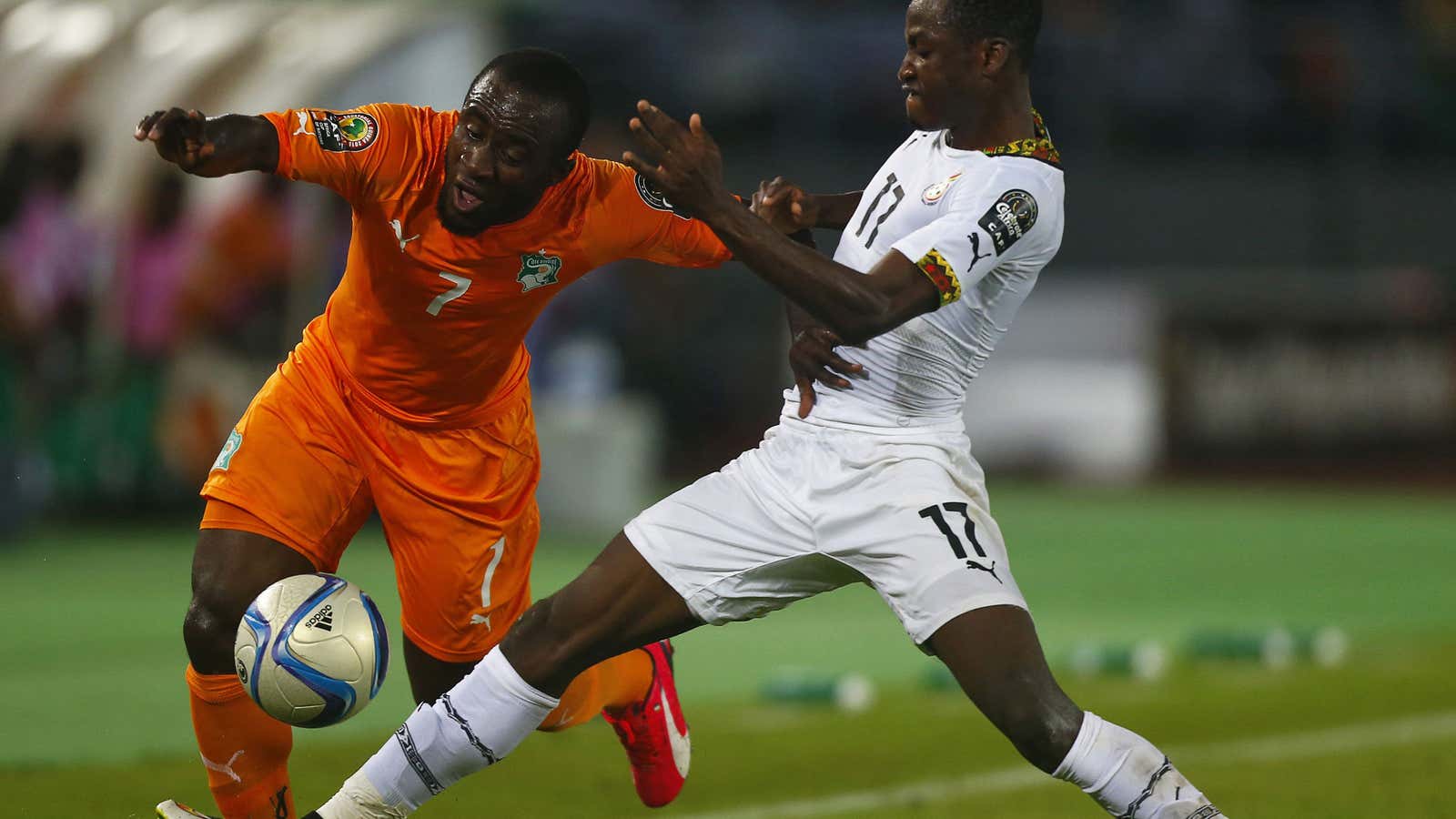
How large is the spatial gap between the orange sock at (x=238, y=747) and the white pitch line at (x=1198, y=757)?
1492 mm

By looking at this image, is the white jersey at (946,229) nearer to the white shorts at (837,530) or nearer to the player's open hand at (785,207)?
the white shorts at (837,530)

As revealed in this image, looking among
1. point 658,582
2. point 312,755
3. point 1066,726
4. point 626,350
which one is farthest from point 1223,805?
point 626,350

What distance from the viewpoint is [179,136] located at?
4.85m

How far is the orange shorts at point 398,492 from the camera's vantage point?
18.4ft

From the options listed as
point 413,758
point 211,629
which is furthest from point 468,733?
point 211,629

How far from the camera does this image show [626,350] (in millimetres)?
19906

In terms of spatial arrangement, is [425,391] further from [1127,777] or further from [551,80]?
[1127,777]

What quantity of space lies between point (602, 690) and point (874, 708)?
2879 mm

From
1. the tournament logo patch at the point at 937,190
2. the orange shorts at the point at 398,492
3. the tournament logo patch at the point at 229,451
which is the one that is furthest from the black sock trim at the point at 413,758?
the tournament logo patch at the point at 937,190

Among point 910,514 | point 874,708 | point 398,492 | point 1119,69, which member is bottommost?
point 874,708

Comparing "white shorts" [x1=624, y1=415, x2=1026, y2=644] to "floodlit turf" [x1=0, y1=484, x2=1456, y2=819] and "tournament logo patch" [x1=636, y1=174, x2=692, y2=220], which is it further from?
"floodlit turf" [x1=0, y1=484, x2=1456, y2=819]

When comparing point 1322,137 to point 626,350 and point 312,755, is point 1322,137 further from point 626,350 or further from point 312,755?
point 312,755

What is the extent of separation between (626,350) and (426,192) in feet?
47.2

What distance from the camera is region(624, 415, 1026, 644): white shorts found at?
489cm
